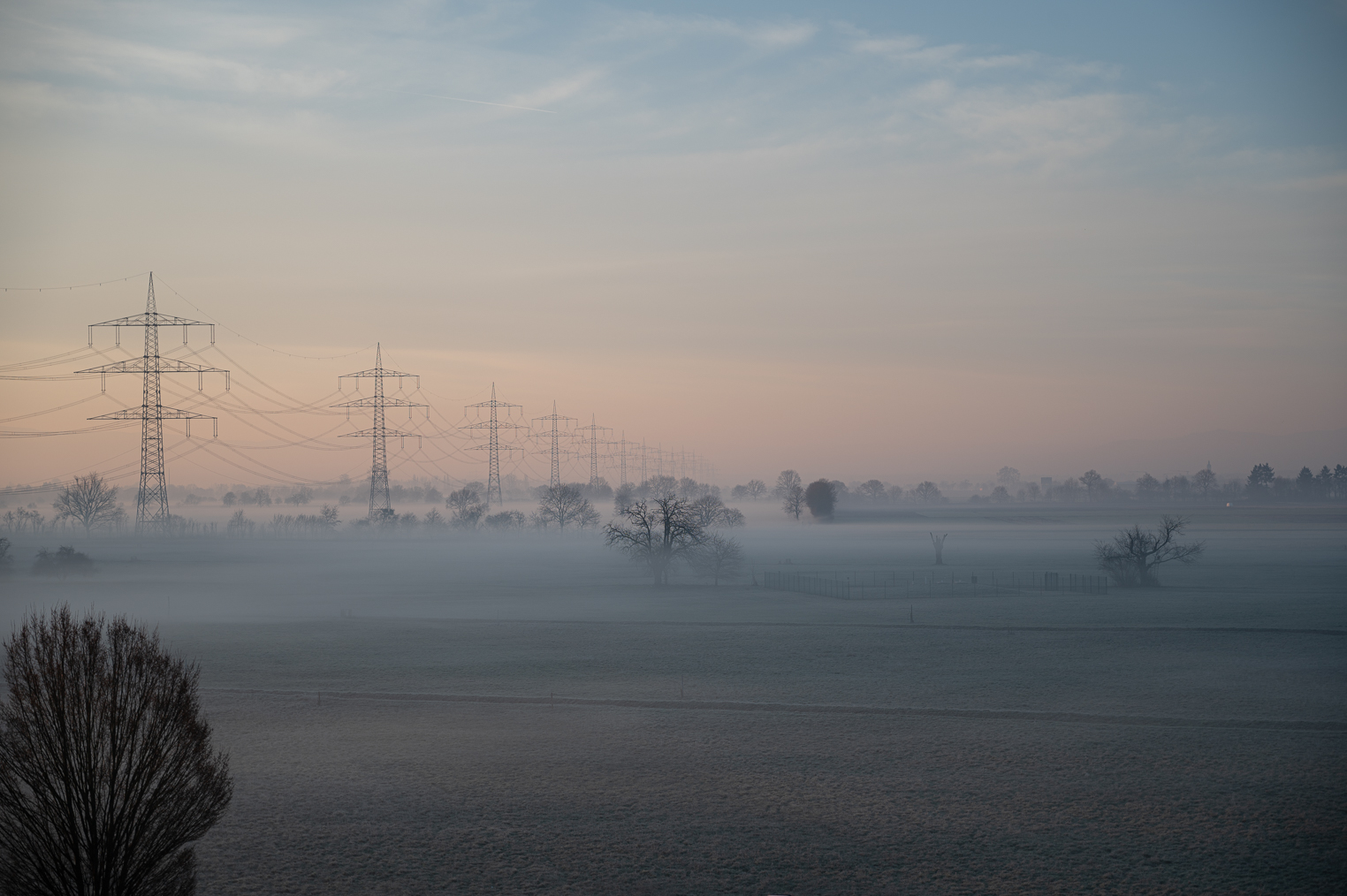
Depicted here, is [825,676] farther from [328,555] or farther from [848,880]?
[328,555]

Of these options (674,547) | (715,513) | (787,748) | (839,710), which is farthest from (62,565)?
(715,513)

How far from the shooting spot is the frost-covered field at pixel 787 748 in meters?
17.9

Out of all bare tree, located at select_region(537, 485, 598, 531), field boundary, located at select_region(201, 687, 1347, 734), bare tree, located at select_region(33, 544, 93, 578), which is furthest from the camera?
bare tree, located at select_region(537, 485, 598, 531)

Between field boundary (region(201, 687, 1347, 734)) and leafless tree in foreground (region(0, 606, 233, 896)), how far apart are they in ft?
63.6

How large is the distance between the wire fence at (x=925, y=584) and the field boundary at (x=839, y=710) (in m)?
37.4

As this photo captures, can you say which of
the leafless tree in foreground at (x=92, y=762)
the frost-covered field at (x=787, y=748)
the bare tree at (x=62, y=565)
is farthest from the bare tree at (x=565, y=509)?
the leafless tree in foreground at (x=92, y=762)

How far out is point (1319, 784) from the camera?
2189 centimetres

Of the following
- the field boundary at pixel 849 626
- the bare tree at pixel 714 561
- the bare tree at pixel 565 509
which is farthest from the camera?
the bare tree at pixel 565 509

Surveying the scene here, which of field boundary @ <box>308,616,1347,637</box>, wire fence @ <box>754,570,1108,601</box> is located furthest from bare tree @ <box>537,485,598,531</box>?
field boundary @ <box>308,616,1347,637</box>

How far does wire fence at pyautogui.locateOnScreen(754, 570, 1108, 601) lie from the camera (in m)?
71.1

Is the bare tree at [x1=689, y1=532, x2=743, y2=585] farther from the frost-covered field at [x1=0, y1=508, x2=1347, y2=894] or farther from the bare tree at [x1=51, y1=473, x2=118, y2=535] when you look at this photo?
the bare tree at [x1=51, y1=473, x2=118, y2=535]

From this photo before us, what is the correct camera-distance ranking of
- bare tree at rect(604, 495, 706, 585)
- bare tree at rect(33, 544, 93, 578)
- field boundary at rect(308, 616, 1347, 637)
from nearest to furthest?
field boundary at rect(308, 616, 1347, 637) < bare tree at rect(604, 495, 706, 585) < bare tree at rect(33, 544, 93, 578)

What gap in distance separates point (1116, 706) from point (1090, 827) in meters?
12.8

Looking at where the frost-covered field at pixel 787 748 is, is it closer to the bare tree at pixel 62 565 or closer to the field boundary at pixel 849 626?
the field boundary at pixel 849 626
